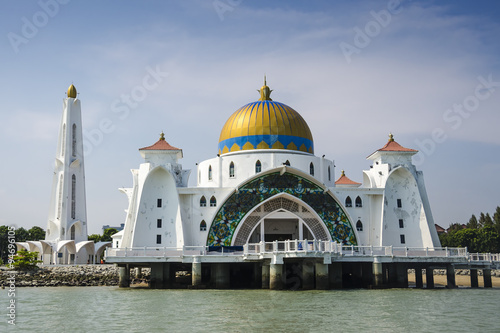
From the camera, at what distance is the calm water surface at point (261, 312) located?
57.7 ft

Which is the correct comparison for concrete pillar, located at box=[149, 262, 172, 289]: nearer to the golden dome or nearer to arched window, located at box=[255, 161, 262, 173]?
arched window, located at box=[255, 161, 262, 173]

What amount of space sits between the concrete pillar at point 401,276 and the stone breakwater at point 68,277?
59.6 ft

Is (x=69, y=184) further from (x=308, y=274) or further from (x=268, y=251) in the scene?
(x=308, y=274)

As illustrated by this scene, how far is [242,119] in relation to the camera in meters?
39.5

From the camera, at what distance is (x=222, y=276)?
3281cm

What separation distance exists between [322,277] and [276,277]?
2399mm

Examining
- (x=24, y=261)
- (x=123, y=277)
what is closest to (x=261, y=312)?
(x=123, y=277)

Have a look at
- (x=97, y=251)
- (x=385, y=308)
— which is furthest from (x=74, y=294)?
(x=97, y=251)

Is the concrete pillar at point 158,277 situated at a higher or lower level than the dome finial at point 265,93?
lower

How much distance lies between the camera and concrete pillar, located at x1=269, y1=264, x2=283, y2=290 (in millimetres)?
29094

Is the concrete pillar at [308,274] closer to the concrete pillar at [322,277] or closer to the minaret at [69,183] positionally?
the concrete pillar at [322,277]

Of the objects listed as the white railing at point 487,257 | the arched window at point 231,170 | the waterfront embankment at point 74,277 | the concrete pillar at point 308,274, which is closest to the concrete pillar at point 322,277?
the concrete pillar at point 308,274

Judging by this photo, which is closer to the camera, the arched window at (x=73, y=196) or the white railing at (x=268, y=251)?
the white railing at (x=268, y=251)

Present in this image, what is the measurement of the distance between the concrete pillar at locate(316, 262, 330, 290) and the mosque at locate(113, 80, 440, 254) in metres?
6.04
